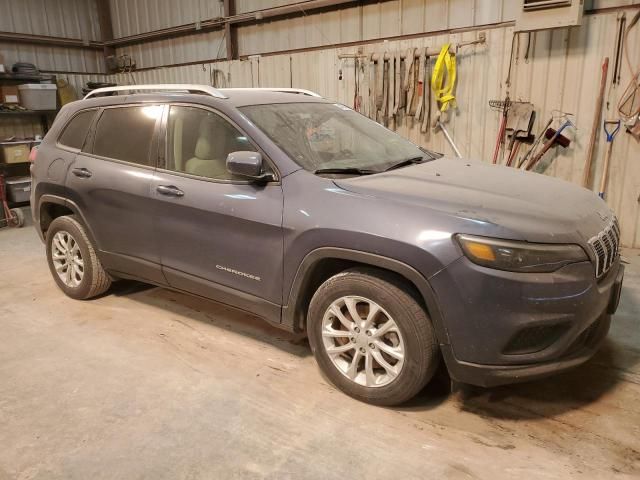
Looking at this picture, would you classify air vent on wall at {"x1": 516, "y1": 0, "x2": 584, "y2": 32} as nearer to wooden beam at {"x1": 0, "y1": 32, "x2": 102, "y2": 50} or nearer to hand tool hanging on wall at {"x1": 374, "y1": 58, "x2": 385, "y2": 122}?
hand tool hanging on wall at {"x1": 374, "y1": 58, "x2": 385, "y2": 122}

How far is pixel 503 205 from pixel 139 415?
2.05 meters

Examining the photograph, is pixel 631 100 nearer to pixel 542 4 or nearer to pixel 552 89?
pixel 552 89

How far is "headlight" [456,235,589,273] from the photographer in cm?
211

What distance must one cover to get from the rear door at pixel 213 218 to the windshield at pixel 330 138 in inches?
8.1

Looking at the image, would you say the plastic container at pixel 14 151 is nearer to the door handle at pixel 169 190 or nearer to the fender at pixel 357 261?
the door handle at pixel 169 190

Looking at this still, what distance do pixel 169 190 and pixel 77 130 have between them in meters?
1.25

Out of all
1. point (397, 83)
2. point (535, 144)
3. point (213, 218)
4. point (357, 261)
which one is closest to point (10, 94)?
point (397, 83)

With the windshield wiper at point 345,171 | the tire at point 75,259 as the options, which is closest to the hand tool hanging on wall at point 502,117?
the windshield wiper at point 345,171

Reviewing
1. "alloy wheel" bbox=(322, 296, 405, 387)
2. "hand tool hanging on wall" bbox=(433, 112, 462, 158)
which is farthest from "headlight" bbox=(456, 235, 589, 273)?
"hand tool hanging on wall" bbox=(433, 112, 462, 158)

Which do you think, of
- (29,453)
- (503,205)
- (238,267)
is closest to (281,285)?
(238,267)

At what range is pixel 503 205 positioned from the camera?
2.33 meters

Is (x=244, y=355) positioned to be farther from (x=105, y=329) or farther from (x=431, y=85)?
(x=431, y=85)

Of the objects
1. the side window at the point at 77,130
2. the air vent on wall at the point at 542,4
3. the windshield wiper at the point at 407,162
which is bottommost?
the windshield wiper at the point at 407,162

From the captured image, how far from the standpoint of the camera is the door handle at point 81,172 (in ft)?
11.7
